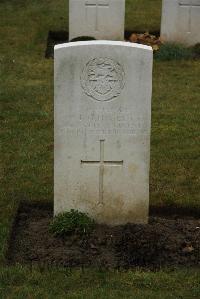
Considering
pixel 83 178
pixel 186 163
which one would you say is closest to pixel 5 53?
pixel 186 163

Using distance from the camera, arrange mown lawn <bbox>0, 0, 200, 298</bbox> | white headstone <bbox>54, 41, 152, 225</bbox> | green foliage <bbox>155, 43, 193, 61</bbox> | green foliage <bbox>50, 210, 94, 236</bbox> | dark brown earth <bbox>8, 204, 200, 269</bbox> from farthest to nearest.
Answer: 1. green foliage <bbox>155, 43, 193, 61</bbox>
2. green foliage <bbox>50, 210, 94, 236</bbox>
3. white headstone <bbox>54, 41, 152, 225</bbox>
4. dark brown earth <bbox>8, 204, 200, 269</bbox>
5. mown lawn <bbox>0, 0, 200, 298</bbox>

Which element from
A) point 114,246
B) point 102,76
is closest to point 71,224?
point 114,246

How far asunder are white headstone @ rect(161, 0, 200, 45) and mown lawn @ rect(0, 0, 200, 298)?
45.0 inches

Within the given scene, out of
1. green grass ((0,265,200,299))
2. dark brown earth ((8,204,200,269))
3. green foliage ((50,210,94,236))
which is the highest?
green foliage ((50,210,94,236))

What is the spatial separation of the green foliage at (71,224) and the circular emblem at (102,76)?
105 cm

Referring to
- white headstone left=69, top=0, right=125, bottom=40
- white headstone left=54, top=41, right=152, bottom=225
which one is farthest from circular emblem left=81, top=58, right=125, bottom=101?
white headstone left=69, top=0, right=125, bottom=40

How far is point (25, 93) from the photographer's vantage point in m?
11.3

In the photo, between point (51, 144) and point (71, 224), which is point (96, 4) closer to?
point (51, 144)

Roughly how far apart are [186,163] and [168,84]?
3.40 metres

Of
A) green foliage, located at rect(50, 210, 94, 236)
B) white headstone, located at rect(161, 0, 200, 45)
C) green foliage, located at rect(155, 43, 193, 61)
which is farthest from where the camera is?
white headstone, located at rect(161, 0, 200, 45)

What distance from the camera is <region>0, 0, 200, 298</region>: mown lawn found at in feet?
19.5

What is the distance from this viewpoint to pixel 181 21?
14117 mm

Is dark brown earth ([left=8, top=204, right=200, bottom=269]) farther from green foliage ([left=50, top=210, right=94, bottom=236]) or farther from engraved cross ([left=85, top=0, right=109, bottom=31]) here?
engraved cross ([left=85, top=0, right=109, bottom=31])

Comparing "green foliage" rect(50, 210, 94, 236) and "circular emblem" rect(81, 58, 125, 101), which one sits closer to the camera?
"circular emblem" rect(81, 58, 125, 101)
